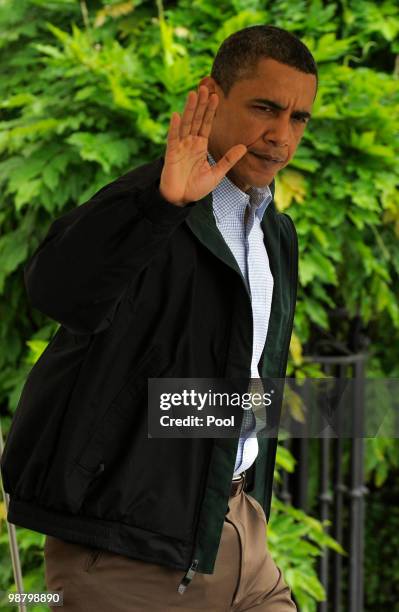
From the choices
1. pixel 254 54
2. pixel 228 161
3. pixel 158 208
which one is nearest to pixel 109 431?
pixel 158 208

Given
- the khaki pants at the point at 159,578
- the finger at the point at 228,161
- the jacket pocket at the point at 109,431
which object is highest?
the finger at the point at 228,161

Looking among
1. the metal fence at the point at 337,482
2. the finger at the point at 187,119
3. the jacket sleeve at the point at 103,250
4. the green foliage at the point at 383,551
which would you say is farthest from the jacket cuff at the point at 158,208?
the green foliage at the point at 383,551

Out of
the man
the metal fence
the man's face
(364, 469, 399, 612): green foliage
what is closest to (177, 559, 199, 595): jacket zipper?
the man

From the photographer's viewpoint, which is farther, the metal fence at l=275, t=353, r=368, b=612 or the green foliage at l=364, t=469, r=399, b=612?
the green foliage at l=364, t=469, r=399, b=612

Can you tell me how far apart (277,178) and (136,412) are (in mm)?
1667

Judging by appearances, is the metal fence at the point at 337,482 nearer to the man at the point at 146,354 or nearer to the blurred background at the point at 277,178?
the blurred background at the point at 277,178

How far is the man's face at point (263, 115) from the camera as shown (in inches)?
72.6

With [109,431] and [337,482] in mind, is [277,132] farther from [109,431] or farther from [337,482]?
[337,482]

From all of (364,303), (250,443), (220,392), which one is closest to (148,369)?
(220,392)

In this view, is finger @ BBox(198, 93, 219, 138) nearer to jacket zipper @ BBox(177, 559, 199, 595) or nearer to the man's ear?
the man's ear

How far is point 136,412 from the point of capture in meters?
1.74

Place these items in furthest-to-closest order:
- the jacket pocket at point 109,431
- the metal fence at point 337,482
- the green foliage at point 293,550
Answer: the metal fence at point 337,482, the green foliage at point 293,550, the jacket pocket at point 109,431

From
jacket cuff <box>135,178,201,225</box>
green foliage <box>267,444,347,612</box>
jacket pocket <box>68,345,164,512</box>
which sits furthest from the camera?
green foliage <box>267,444,347,612</box>

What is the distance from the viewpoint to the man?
5.32 ft
